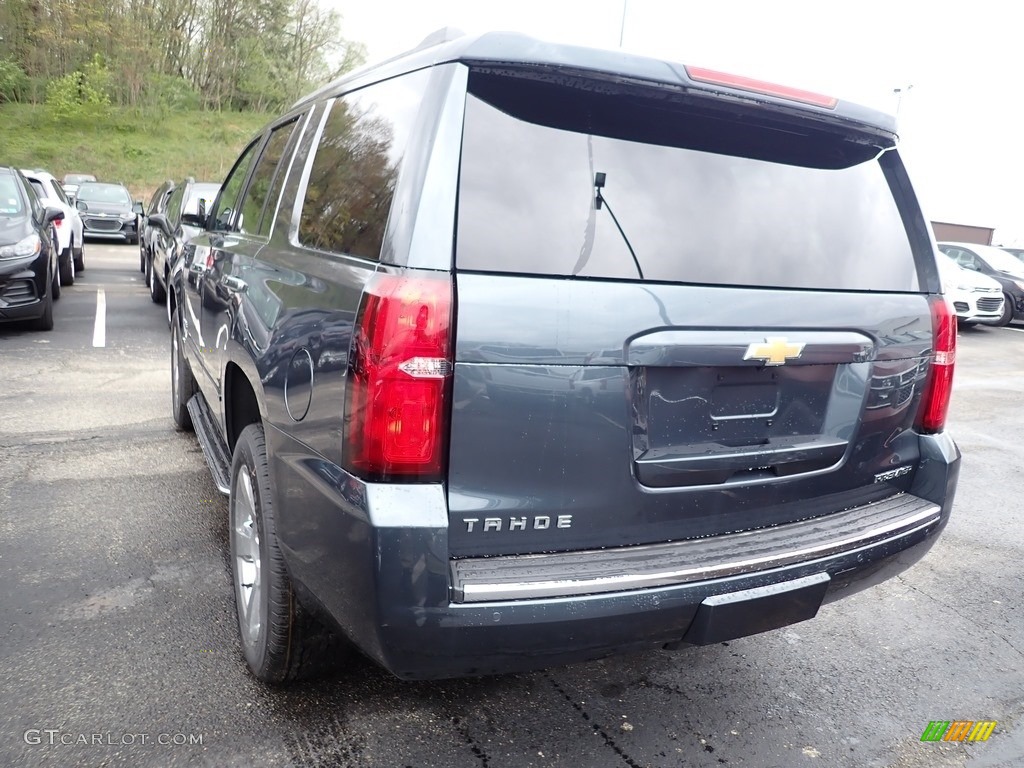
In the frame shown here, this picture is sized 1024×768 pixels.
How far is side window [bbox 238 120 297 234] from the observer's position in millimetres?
3184

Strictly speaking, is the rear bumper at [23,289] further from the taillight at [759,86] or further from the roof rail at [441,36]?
the taillight at [759,86]

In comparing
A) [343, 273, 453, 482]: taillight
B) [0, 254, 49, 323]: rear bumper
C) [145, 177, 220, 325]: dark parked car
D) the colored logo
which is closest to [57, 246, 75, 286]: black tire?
[145, 177, 220, 325]: dark parked car

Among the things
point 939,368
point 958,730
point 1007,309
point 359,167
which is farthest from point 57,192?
point 1007,309

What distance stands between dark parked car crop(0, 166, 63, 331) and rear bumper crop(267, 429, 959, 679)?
22.6 feet

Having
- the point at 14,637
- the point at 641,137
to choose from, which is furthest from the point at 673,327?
the point at 14,637

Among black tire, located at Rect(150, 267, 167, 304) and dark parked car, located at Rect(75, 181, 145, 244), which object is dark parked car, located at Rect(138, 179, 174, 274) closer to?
black tire, located at Rect(150, 267, 167, 304)

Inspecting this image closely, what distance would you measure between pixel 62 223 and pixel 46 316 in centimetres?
313

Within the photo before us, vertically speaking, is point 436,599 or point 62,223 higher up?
point 62,223

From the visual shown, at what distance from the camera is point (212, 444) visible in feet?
11.7

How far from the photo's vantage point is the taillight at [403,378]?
5.72 ft

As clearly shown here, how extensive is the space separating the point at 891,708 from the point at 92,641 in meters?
2.81

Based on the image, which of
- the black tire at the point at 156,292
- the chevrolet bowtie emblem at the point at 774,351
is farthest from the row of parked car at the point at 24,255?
the chevrolet bowtie emblem at the point at 774,351

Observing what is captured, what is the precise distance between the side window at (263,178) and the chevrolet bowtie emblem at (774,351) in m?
1.88

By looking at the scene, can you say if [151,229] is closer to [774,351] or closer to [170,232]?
[170,232]
